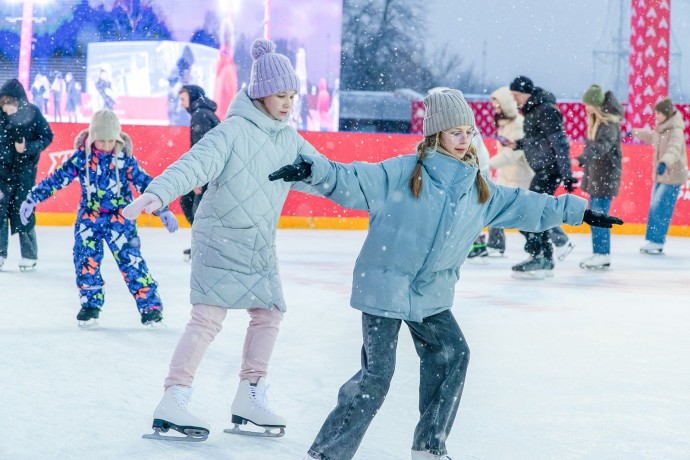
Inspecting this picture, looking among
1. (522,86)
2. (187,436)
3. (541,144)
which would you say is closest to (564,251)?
(541,144)

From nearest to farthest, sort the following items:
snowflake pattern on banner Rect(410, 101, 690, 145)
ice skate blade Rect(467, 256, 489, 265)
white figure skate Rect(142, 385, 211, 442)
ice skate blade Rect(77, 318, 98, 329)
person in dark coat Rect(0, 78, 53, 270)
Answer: white figure skate Rect(142, 385, 211, 442) < ice skate blade Rect(77, 318, 98, 329) < person in dark coat Rect(0, 78, 53, 270) < ice skate blade Rect(467, 256, 489, 265) < snowflake pattern on banner Rect(410, 101, 690, 145)

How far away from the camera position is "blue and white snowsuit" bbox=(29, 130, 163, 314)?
4.92 m

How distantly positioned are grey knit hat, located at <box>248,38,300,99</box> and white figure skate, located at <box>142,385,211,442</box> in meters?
0.86

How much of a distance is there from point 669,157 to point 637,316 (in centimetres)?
392

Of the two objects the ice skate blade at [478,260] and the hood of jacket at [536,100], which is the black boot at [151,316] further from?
the ice skate blade at [478,260]

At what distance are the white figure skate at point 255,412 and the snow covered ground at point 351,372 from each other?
0.05m

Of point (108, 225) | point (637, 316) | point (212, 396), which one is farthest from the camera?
point (637, 316)

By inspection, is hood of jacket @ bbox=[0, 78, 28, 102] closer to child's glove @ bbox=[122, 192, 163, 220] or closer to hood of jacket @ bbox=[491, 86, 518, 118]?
→ hood of jacket @ bbox=[491, 86, 518, 118]

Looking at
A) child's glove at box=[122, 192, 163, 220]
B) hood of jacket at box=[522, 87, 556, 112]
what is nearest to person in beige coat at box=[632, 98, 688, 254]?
hood of jacket at box=[522, 87, 556, 112]

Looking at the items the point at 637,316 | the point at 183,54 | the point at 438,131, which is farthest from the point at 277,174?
the point at 183,54

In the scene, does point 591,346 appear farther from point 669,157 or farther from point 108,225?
point 669,157

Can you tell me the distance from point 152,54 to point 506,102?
14183 millimetres

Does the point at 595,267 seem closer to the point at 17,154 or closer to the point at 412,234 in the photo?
the point at 17,154

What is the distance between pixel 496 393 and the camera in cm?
388
